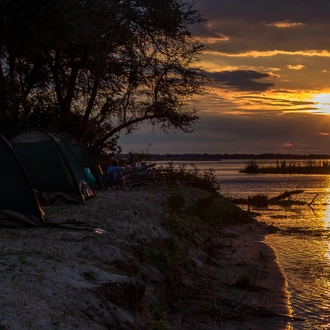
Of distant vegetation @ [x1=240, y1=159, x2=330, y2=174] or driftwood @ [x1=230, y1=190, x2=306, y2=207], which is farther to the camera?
distant vegetation @ [x1=240, y1=159, x2=330, y2=174]

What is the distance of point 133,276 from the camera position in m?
8.41

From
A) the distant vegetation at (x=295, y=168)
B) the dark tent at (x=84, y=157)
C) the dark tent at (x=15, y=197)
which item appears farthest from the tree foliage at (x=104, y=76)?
the distant vegetation at (x=295, y=168)

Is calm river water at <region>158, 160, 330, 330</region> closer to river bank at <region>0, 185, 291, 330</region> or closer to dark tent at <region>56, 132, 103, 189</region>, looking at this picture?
river bank at <region>0, 185, 291, 330</region>

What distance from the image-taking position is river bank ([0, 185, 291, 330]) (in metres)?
6.11

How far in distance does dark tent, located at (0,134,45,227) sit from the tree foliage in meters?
10.1

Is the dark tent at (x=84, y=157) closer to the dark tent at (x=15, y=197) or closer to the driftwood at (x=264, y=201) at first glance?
the dark tent at (x=15, y=197)

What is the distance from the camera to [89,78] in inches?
1102

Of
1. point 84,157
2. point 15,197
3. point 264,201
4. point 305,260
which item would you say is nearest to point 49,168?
point 15,197

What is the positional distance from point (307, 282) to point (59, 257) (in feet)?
21.0

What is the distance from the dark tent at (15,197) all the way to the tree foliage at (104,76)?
10149mm

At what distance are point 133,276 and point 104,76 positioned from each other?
62.9ft

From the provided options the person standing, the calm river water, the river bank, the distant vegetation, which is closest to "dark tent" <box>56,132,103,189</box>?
the person standing

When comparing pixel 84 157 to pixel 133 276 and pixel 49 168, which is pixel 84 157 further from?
pixel 133 276

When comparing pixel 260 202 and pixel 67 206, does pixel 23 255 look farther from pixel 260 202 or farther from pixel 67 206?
pixel 260 202
